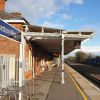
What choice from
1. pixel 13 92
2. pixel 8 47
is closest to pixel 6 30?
pixel 13 92

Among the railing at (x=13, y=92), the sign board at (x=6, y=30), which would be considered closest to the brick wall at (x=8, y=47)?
the railing at (x=13, y=92)

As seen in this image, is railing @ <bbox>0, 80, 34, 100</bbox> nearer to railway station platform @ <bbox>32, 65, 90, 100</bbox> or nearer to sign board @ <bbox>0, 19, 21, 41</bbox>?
railway station platform @ <bbox>32, 65, 90, 100</bbox>

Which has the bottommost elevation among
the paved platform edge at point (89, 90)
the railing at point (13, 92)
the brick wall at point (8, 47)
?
the paved platform edge at point (89, 90)

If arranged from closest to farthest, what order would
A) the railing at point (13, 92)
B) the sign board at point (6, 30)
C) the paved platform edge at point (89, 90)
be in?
the sign board at point (6, 30) < the railing at point (13, 92) < the paved platform edge at point (89, 90)

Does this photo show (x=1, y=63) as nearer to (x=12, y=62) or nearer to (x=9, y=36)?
(x=12, y=62)

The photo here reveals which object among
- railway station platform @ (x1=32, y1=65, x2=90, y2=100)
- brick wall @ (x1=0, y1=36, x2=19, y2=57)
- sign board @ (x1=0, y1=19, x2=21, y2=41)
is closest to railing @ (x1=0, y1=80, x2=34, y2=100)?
railway station platform @ (x1=32, y1=65, x2=90, y2=100)

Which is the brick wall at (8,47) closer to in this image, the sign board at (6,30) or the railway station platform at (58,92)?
the railway station platform at (58,92)

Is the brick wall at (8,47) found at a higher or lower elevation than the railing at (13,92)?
higher

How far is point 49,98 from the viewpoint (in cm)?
1565

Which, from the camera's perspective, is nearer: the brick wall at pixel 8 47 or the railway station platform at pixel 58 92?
the railway station platform at pixel 58 92

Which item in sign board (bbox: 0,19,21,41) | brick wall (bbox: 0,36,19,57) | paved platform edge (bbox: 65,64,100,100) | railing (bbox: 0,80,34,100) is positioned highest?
brick wall (bbox: 0,36,19,57)

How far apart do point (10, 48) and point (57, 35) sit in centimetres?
401

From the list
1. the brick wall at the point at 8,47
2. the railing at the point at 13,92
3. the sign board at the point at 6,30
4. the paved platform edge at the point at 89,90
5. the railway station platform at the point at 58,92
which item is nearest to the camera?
the sign board at the point at 6,30

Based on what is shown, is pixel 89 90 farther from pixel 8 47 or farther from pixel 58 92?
pixel 8 47
